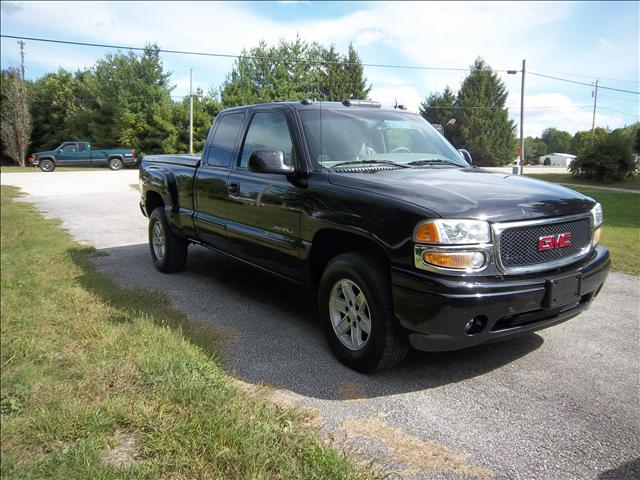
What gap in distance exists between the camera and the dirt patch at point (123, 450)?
2.46 metres

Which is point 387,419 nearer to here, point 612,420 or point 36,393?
point 612,420

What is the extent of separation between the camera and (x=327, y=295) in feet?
12.7

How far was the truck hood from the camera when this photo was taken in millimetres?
3221

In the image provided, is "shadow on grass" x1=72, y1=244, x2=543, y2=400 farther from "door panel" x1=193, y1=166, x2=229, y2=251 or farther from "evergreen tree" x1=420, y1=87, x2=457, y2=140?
"evergreen tree" x1=420, y1=87, x2=457, y2=140

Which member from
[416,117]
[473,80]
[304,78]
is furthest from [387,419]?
[473,80]

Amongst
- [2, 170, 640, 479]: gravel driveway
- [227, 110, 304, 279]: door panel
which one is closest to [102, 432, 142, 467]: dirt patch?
[2, 170, 640, 479]: gravel driveway

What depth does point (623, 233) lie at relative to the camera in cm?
937

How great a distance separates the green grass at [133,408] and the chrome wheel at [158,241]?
206 centimetres

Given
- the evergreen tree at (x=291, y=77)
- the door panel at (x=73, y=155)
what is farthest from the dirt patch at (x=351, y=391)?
the evergreen tree at (x=291, y=77)

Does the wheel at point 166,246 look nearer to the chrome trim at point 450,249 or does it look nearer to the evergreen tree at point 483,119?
the chrome trim at point 450,249

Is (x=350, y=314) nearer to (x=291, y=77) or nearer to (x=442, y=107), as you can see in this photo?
(x=291, y=77)

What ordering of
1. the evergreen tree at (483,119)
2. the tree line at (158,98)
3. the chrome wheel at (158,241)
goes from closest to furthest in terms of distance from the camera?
the chrome wheel at (158,241) → the tree line at (158,98) → the evergreen tree at (483,119)

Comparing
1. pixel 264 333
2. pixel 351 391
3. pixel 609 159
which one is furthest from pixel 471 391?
pixel 609 159

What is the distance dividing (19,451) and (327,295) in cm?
212
